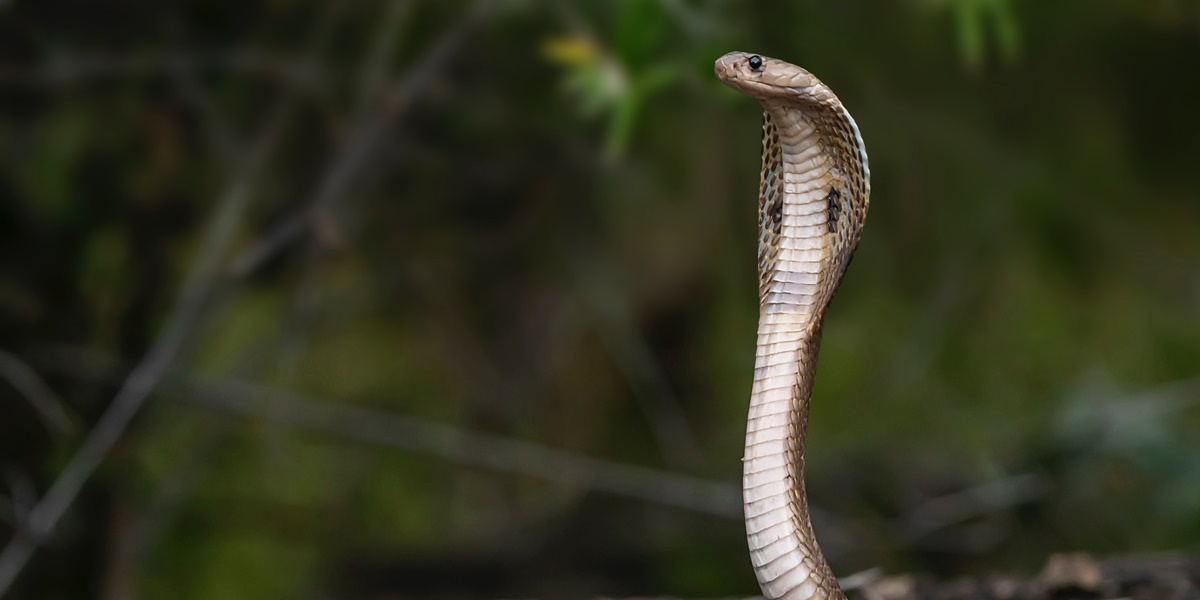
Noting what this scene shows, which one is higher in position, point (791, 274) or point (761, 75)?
point (761, 75)

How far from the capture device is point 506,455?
2.08 m

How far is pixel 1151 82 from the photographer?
2.16 m

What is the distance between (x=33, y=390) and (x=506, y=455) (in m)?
0.89

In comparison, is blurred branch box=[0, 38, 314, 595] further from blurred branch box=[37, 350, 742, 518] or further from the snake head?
the snake head

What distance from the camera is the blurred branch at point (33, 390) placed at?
1872mm

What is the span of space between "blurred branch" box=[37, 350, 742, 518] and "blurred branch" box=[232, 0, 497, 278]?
11.8 inches

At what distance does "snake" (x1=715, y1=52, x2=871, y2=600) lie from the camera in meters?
0.74

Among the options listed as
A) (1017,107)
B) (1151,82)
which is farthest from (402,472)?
(1151,82)

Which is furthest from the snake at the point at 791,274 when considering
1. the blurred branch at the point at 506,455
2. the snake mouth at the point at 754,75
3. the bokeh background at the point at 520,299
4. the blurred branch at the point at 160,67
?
the blurred branch at the point at 160,67

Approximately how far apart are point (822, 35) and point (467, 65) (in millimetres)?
685

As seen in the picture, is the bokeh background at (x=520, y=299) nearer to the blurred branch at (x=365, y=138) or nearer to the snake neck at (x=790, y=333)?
the blurred branch at (x=365, y=138)

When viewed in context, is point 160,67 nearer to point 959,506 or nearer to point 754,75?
point 754,75

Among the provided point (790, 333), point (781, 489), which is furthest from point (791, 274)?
point (781, 489)

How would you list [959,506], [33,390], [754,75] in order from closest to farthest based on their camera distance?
[754,75] < [33,390] < [959,506]
